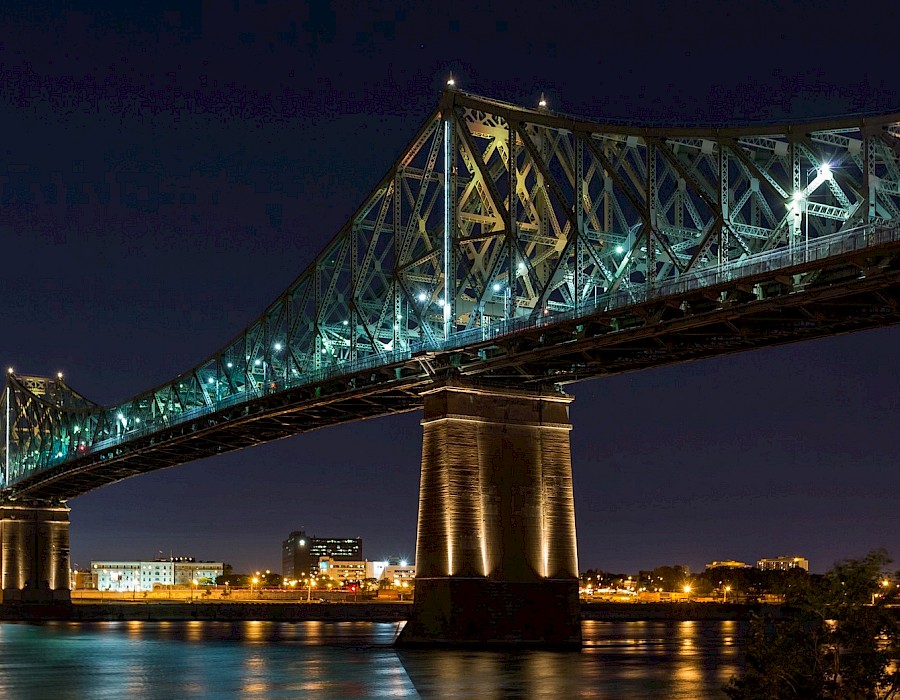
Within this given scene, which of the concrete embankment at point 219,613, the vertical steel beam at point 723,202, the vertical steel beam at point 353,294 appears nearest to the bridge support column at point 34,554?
the concrete embankment at point 219,613

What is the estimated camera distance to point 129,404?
11269cm

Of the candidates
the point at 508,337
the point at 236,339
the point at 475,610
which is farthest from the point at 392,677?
the point at 236,339

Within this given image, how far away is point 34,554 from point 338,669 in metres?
84.9

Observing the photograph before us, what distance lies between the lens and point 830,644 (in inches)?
955

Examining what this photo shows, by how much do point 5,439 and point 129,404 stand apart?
145 ft

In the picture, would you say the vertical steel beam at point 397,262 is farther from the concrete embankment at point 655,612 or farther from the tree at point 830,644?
the concrete embankment at point 655,612

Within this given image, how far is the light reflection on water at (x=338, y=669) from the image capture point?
129 feet

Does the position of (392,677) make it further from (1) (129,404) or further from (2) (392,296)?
(1) (129,404)

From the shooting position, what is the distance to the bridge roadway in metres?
42.9

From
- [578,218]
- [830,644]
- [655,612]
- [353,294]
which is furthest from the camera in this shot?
[655,612]

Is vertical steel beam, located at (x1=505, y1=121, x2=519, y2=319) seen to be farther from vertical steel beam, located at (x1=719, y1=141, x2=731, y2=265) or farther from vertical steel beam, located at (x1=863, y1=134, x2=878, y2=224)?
vertical steel beam, located at (x1=863, y1=134, x2=878, y2=224)

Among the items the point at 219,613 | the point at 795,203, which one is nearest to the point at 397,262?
the point at 795,203

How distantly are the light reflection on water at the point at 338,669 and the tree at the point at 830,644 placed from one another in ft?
43.8

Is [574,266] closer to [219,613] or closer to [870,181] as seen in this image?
[870,181]
